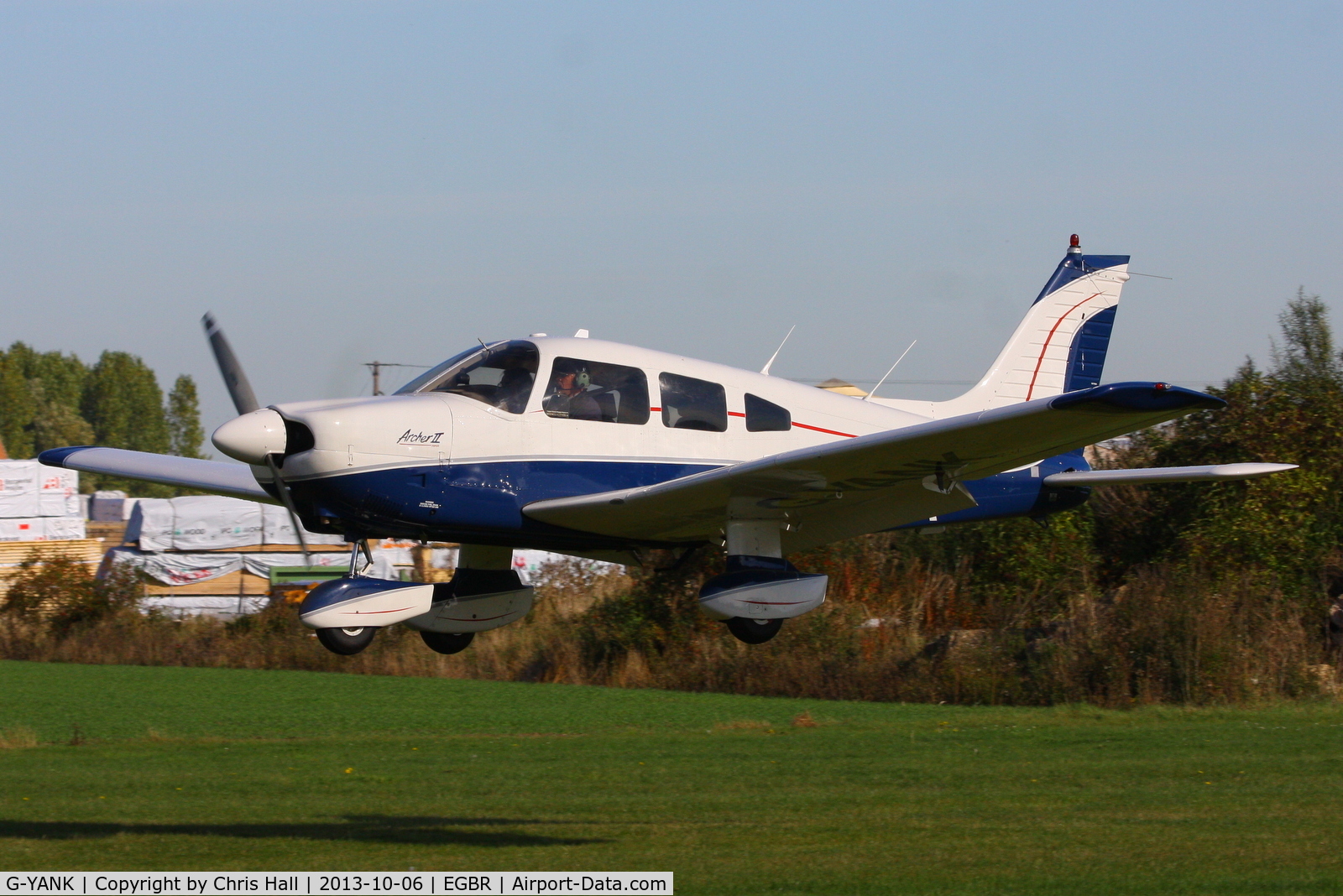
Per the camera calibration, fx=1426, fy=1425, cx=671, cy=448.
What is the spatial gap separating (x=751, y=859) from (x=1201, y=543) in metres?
13.4

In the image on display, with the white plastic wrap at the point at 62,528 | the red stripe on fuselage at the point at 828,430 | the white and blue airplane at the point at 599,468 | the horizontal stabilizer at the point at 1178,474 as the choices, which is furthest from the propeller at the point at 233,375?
the white plastic wrap at the point at 62,528

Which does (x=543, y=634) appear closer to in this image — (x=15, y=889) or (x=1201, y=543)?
(x=1201, y=543)

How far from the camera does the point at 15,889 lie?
13617 millimetres

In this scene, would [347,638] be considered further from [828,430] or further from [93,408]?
[93,408]

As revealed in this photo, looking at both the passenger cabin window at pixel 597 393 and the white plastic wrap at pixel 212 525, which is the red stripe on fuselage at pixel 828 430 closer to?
the passenger cabin window at pixel 597 393

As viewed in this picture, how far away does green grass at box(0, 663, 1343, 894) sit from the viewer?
15.2m

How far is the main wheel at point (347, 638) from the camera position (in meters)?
10.6

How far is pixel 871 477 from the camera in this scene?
1037 cm

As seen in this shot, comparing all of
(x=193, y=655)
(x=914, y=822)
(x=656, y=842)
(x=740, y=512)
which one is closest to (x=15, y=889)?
(x=656, y=842)

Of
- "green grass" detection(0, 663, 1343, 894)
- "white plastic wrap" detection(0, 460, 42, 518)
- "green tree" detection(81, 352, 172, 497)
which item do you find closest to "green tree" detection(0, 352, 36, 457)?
"green tree" detection(81, 352, 172, 497)

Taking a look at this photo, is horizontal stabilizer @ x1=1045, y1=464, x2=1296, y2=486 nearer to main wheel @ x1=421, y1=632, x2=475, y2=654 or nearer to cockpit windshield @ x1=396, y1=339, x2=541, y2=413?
cockpit windshield @ x1=396, y1=339, x2=541, y2=413

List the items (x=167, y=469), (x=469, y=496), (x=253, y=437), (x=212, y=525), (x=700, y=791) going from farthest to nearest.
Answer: (x=212, y=525) < (x=700, y=791) < (x=167, y=469) < (x=469, y=496) < (x=253, y=437)
